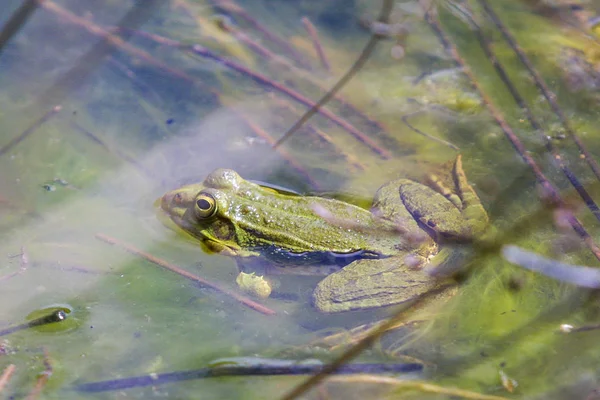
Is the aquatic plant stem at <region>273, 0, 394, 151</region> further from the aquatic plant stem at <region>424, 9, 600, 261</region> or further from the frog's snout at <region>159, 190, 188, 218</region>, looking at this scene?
the frog's snout at <region>159, 190, 188, 218</region>

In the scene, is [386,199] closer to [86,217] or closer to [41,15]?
[86,217]

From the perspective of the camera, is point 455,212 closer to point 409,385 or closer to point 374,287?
point 374,287

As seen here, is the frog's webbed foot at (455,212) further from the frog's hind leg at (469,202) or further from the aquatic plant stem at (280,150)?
the aquatic plant stem at (280,150)

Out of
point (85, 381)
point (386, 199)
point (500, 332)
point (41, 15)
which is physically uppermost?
point (41, 15)

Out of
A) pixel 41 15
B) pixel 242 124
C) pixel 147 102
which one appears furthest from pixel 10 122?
pixel 242 124

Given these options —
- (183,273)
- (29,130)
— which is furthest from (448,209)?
(29,130)
